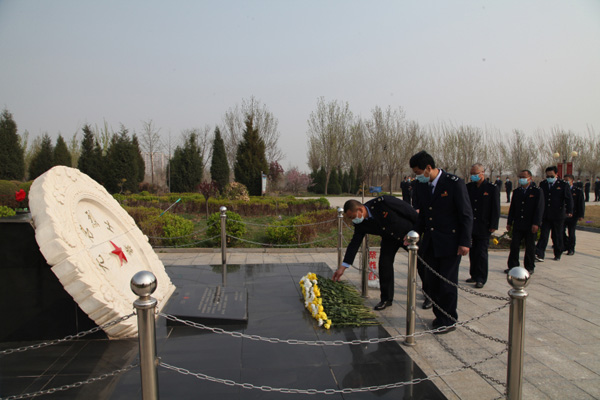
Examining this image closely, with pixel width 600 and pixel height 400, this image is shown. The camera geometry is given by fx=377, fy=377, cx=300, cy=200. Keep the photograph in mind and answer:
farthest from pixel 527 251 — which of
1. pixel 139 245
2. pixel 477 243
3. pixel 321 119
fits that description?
pixel 321 119

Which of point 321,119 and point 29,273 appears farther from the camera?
point 321,119

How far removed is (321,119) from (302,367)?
36.6m

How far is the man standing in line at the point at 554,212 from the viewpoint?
738cm

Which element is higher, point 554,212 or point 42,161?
point 42,161

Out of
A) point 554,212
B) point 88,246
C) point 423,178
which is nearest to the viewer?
point 88,246

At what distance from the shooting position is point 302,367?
3.07 metres

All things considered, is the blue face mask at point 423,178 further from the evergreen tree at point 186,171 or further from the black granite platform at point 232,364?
the evergreen tree at point 186,171

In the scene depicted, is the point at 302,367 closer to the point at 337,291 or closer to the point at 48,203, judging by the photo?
the point at 337,291

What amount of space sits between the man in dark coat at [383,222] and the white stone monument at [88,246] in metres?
2.27

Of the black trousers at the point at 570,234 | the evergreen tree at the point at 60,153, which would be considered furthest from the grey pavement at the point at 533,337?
the evergreen tree at the point at 60,153

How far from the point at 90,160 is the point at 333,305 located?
2711 cm

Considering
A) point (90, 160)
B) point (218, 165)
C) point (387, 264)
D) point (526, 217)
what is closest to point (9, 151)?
point (90, 160)

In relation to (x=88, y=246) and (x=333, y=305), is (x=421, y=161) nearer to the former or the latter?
(x=333, y=305)

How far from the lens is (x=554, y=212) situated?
742 cm
